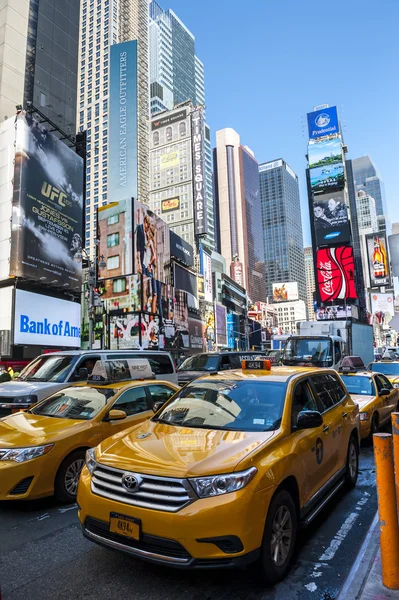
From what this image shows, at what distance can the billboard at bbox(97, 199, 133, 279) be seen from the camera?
5156 centimetres

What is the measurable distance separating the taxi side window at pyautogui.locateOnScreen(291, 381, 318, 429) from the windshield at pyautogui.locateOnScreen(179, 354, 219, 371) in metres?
10.7

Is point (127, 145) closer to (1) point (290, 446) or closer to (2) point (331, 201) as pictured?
(2) point (331, 201)

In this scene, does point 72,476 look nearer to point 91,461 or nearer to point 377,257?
point 91,461

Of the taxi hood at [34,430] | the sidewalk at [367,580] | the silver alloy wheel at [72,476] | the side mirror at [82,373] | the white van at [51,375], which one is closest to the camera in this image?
the sidewalk at [367,580]

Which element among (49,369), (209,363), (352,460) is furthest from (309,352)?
(352,460)

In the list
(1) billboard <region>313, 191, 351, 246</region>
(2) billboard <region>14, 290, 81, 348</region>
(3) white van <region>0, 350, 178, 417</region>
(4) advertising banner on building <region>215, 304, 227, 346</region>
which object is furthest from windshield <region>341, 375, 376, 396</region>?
(4) advertising banner on building <region>215, 304, 227, 346</region>

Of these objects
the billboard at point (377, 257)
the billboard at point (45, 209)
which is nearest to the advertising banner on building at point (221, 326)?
the billboard at point (377, 257)

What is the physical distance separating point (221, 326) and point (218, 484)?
9574cm

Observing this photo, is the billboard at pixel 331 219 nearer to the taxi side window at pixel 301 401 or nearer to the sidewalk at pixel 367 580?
the taxi side window at pixel 301 401

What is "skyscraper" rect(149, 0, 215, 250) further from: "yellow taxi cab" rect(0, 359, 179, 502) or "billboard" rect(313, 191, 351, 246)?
"yellow taxi cab" rect(0, 359, 179, 502)

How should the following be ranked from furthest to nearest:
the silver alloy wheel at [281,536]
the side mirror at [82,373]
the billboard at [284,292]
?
1. the billboard at [284,292]
2. the side mirror at [82,373]
3. the silver alloy wheel at [281,536]

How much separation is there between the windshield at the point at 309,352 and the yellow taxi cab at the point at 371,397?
8.70 meters

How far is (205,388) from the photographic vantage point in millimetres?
4926

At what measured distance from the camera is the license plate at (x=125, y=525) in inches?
122
